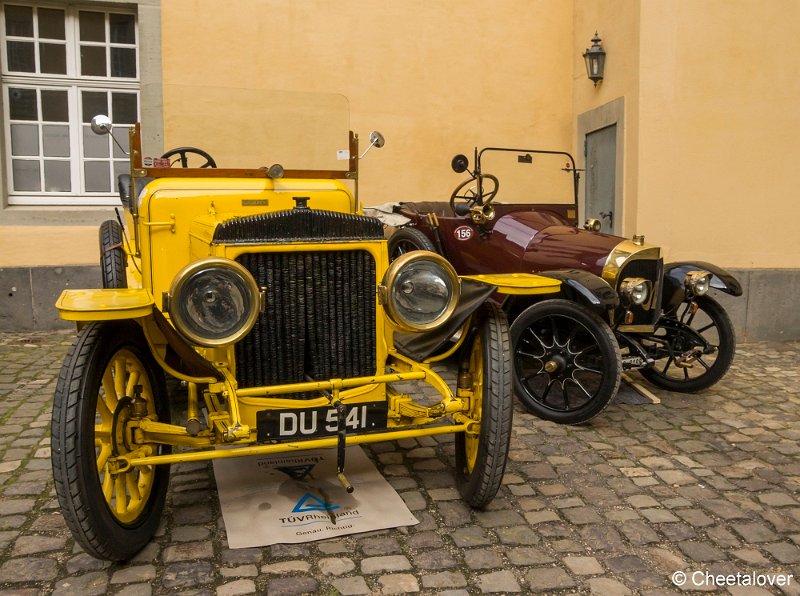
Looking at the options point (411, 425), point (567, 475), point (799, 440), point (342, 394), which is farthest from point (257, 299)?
point (799, 440)

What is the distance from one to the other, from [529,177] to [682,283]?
306cm

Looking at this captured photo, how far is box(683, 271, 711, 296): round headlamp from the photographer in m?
4.47

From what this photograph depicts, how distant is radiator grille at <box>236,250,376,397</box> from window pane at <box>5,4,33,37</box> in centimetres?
521

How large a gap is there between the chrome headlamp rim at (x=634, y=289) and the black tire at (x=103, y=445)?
277 centimetres

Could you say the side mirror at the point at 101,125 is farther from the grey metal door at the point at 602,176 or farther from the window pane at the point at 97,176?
the grey metal door at the point at 602,176

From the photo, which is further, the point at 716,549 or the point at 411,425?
the point at 411,425

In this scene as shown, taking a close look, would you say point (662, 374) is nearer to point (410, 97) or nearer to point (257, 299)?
point (257, 299)

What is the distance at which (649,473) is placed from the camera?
330 centimetres

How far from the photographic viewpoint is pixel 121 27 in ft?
21.6

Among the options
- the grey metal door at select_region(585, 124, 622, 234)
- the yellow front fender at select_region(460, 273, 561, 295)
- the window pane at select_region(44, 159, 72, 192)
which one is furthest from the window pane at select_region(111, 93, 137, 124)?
the yellow front fender at select_region(460, 273, 561, 295)

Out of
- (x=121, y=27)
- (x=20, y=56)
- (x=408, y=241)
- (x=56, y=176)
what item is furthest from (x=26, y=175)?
(x=408, y=241)

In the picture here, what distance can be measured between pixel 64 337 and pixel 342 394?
4.24 metres

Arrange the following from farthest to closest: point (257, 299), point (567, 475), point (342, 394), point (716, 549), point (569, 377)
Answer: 1. point (569, 377)
2. point (567, 475)
3. point (342, 394)
4. point (716, 549)
5. point (257, 299)

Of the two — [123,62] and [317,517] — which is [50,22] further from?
[317,517]
